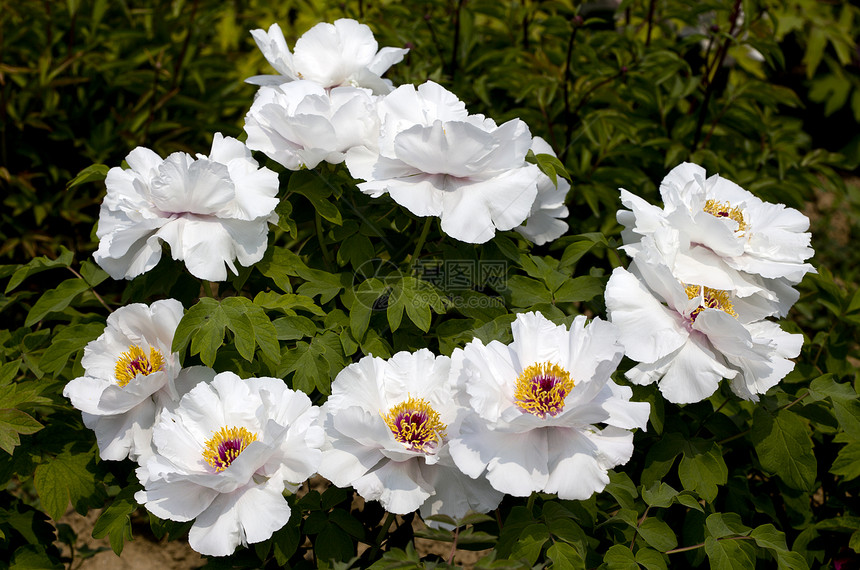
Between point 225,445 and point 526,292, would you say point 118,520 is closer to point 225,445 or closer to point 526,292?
point 225,445

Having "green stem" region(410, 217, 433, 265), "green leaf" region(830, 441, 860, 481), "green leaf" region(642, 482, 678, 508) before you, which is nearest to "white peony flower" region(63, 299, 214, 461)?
"green stem" region(410, 217, 433, 265)

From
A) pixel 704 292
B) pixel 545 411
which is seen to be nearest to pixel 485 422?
pixel 545 411

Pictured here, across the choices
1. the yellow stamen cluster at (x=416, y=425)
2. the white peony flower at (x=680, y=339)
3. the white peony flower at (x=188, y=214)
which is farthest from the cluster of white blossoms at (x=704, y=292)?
the white peony flower at (x=188, y=214)

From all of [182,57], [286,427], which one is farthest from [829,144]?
[286,427]

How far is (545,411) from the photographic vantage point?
1.17m

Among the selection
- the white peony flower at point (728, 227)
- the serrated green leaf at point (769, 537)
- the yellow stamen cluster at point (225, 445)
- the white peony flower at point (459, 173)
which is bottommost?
the serrated green leaf at point (769, 537)

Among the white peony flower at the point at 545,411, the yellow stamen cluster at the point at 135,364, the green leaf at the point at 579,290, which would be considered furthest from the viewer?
the green leaf at the point at 579,290

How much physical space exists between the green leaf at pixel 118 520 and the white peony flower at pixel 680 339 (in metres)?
0.89

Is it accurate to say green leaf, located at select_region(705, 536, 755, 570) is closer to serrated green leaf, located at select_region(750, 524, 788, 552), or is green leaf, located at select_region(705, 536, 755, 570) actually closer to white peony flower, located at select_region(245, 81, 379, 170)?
serrated green leaf, located at select_region(750, 524, 788, 552)

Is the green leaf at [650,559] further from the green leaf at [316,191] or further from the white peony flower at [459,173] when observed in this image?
the green leaf at [316,191]

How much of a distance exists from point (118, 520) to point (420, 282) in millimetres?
667

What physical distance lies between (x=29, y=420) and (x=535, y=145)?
3.48 feet

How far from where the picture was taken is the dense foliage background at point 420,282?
136 cm

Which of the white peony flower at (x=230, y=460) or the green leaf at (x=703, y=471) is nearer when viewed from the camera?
the white peony flower at (x=230, y=460)
